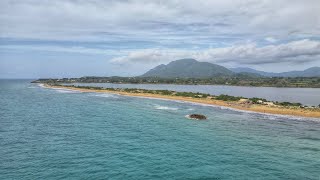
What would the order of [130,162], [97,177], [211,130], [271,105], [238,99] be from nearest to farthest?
[97,177] → [130,162] → [211,130] → [271,105] → [238,99]

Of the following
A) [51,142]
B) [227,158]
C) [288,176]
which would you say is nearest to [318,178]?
[288,176]

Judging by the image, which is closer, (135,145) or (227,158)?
(227,158)

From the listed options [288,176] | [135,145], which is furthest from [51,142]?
[288,176]

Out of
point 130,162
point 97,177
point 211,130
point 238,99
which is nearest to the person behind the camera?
point 97,177

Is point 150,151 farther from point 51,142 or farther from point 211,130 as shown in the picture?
point 211,130

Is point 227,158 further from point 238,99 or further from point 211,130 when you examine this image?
point 238,99

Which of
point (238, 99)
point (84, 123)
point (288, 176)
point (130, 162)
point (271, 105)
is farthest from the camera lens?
point (238, 99)
